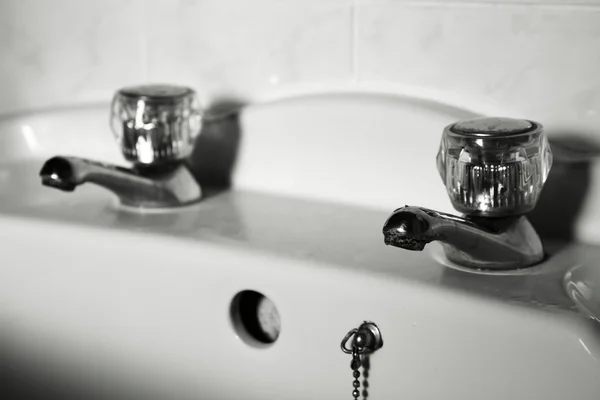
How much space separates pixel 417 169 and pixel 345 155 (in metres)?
0.06

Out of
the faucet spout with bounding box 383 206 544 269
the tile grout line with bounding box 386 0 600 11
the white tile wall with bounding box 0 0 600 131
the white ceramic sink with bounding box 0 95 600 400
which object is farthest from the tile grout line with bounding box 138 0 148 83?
the faucet spout with bounding box 383 206 544 269

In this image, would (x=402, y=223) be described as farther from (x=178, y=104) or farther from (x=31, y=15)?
(x=31, y=15)

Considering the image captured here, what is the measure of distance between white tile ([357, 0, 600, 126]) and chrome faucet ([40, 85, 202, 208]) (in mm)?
142

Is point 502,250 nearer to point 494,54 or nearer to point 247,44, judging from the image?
point 494,54

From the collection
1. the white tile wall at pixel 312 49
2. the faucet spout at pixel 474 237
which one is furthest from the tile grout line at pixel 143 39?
the faucet spout at pixel 474 237

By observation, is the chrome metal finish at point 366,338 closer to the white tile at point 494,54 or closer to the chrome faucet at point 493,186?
the chrome faucet at point 493,186

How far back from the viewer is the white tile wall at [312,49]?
0.56 m

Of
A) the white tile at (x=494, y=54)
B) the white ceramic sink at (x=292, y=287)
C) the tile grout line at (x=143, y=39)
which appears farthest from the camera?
the tile grout line at (x=143, y=39)

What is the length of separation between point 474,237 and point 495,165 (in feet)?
0.14

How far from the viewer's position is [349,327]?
1.60 ft

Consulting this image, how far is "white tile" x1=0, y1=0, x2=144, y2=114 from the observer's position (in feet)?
2.45

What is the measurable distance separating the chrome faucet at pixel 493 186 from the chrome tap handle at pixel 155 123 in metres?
0.22

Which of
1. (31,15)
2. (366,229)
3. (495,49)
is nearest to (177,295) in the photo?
(366,229)

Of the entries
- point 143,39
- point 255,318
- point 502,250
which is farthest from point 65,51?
point 502,250
